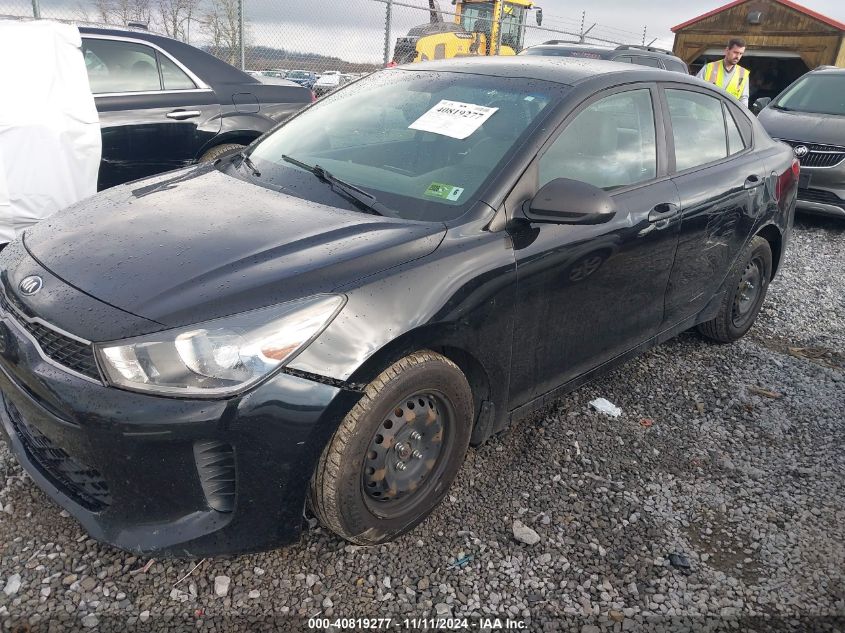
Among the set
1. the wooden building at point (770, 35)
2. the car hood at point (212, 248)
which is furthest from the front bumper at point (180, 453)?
the wooden building at point (770, 35)

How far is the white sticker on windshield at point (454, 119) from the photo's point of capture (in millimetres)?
2752

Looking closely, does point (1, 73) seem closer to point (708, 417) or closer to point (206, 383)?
point (206, 383)

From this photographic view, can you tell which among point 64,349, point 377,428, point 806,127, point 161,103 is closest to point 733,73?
point 806,127

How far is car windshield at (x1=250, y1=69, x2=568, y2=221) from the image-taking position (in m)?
2.55

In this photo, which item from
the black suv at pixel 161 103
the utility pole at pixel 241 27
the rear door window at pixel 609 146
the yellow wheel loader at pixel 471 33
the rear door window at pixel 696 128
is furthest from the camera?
the yellow wheel loader at pixel 471 33

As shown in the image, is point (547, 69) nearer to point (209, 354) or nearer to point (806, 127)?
point (209, 354)

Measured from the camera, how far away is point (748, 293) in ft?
13.9

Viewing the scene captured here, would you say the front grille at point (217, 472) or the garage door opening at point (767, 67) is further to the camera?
the garage door opening at point (767, 67)

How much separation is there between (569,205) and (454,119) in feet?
2.39

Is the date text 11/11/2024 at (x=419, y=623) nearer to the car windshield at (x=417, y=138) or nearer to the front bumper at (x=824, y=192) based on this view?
the car windshield at (x=417, y=138)

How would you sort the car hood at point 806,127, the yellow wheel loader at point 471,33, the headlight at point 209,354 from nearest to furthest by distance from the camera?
the headlight at point 209,354 < the car hood at point 806,127 < the yellow wheel loader at point 471,33

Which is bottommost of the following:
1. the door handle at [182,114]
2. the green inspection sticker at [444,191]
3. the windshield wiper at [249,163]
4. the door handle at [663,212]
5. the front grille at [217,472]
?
the front grille at [217,472]

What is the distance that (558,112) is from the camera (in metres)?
2.69

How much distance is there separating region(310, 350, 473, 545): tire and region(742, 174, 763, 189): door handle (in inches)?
92.1
